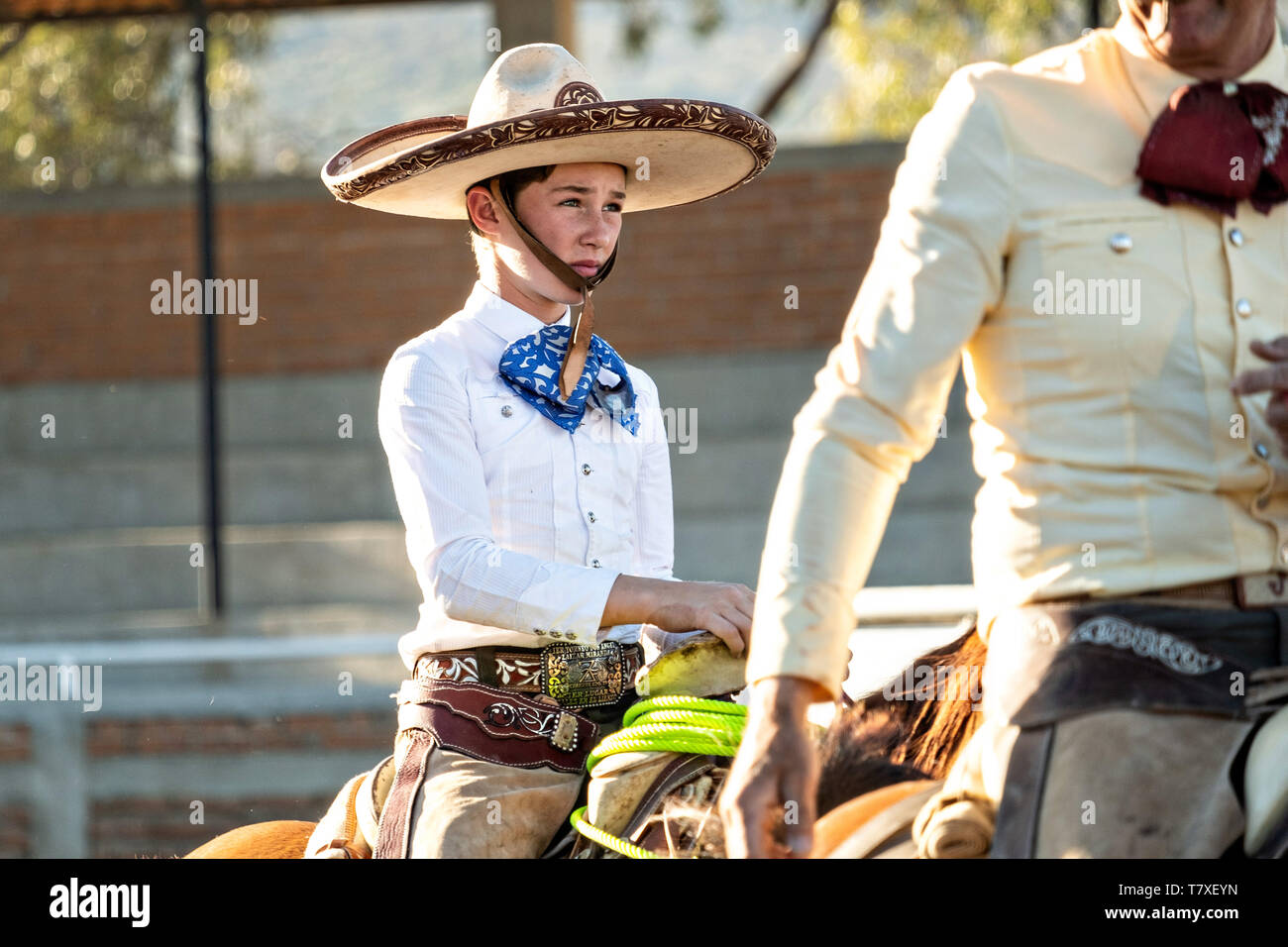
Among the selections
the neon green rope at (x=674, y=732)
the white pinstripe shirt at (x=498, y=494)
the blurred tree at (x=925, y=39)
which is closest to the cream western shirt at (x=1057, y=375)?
the neon green rope at (x=674, y=732)

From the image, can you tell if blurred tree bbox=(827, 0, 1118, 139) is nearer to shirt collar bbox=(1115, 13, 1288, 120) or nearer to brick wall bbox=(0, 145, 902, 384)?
brick wall bbox=(0, 145, 902, 384)

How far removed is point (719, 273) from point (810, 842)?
10.3 m

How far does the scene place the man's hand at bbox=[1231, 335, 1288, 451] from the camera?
1766 millimetres

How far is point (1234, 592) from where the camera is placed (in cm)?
183

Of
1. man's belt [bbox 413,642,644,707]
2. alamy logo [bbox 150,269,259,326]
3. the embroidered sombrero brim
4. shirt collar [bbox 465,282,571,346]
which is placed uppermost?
alamy logo [bbox 150,269,259,326]

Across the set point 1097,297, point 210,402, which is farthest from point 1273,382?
point 210,402

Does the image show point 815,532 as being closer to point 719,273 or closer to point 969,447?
point 969,447

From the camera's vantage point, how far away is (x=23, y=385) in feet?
41.2

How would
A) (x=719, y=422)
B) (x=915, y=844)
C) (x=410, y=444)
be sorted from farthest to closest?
(x=719, y=422), (x=410, y=444), (x=915, y=844)

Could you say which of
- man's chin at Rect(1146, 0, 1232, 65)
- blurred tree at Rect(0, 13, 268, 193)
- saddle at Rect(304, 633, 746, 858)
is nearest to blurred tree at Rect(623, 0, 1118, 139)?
blurred tree at Rect(0, 13, 268, 193)
